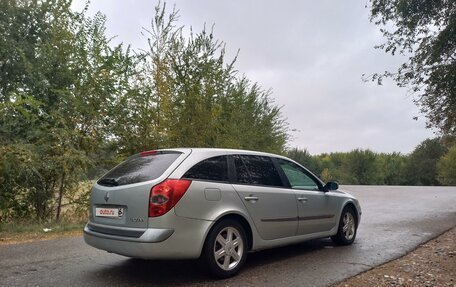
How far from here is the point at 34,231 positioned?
8.98m

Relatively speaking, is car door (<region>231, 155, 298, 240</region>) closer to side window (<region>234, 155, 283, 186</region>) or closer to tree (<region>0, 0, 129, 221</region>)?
side window (<region>234, 155, 283, 186</region>)

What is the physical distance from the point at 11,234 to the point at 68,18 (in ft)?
23.6

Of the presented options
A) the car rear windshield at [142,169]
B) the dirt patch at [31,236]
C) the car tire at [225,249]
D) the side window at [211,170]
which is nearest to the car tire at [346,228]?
the car tire at [225,249]

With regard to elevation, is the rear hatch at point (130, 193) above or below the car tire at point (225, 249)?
above

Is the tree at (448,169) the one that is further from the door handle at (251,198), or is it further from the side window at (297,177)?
the door handle at (251,198)

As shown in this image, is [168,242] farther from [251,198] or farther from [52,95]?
[52,95]

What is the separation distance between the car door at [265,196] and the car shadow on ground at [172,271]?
18.1 inches

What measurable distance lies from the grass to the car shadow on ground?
325cm

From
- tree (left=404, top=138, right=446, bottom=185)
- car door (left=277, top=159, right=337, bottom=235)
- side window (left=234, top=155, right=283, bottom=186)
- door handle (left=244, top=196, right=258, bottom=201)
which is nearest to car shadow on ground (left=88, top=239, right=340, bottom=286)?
car door (left=277, top=159, right=337, bottom=235)

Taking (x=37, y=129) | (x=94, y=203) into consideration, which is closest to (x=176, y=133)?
(x=37, y=129)

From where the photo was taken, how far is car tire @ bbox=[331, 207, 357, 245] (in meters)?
7.47

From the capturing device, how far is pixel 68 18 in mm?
12891

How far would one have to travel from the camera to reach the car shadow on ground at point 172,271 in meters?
5.09

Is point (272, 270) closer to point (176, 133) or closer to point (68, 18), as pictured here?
point (176, 133)
